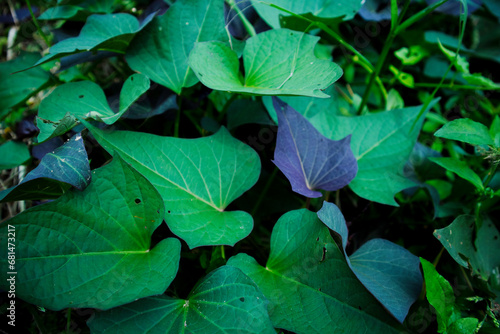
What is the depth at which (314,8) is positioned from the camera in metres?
1.10

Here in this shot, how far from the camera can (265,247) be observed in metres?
0.88

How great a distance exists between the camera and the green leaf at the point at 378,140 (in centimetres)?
88

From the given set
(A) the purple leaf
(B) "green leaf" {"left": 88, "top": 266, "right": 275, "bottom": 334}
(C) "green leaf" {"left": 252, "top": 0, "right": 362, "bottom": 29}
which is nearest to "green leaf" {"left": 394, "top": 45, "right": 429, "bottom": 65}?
(C) "green leaf" {"left": 252, "top": 0, "right": 362, "bottom": 29}

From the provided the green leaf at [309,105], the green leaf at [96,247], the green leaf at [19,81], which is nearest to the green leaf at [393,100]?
the green leaf at [309,105]

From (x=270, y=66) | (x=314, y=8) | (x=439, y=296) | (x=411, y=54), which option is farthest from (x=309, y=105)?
(x=439, y=296)

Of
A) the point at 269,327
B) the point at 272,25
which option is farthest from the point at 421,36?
the point at 269,327

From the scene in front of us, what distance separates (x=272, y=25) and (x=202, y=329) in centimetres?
81

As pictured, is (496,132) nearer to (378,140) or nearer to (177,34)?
(378,140)

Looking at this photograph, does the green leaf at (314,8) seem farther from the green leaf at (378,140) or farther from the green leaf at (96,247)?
the green leaf at (96,247)

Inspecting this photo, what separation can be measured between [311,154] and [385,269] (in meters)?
0.28

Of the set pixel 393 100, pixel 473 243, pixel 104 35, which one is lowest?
pixel 473 243

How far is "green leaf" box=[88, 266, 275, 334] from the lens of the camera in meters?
0.59

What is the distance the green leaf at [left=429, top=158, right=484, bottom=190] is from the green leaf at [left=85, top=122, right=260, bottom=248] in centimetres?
42

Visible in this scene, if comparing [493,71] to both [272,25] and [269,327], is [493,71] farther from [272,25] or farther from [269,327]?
[269,327]
